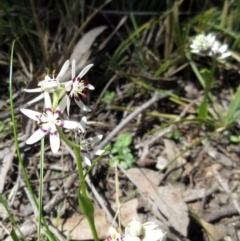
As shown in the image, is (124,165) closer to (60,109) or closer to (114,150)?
(114,150)

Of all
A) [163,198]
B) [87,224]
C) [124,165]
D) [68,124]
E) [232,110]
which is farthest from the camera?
[232,110]

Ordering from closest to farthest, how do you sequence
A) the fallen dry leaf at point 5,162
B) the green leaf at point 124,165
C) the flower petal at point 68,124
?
the flower petal at point 68,124 < the fallen dry leaf at point 5,162 < the green leaf at point 124,165

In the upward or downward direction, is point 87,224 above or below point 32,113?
below

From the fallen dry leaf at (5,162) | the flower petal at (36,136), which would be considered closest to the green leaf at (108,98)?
the fallen dry leaf at (5,162)

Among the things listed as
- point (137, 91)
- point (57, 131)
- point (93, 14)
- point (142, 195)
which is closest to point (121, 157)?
point (142, 195)

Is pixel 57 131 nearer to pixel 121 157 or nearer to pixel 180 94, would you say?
pixel 121 157

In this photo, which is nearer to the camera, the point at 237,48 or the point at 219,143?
the point at 219,143

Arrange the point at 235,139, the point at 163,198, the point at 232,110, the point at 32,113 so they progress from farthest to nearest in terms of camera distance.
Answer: the point at 235,139
the point at 232,110
the point at 163,198
the point at 32,113

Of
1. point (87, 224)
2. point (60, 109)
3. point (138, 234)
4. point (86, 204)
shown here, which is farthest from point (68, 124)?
point (87, 224)

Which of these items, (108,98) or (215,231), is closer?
(215,231)

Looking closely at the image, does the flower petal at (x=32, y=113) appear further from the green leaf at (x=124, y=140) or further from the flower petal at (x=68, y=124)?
the green leaf at (x=124, y=140)

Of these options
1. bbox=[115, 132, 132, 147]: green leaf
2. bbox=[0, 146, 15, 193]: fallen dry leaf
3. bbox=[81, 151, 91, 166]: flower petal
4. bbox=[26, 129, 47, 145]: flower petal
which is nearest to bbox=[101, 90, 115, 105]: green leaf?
bbox=[115, 132, 132, 147]: green leaf
